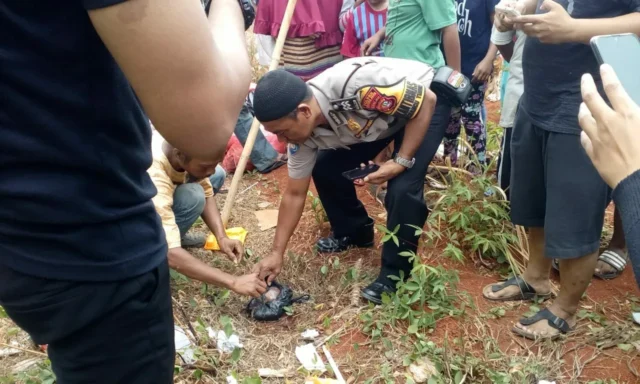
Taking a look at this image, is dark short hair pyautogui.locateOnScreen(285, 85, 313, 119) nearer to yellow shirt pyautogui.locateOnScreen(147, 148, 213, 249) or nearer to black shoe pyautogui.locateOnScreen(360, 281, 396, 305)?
yellow shirt pyautogui.locateOnScreen(147, 148, 213, 249)

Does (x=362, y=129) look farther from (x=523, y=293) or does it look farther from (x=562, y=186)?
(x=523, y=293)

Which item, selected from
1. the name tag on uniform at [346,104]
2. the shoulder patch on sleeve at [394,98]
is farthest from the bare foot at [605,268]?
the name tag on uniform at [346,104]

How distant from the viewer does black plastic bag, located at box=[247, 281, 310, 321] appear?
2941 mm

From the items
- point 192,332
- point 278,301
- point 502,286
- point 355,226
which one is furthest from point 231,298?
point 502,286

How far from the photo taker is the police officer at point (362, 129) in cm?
266

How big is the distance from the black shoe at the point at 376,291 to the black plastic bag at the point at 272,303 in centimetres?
38

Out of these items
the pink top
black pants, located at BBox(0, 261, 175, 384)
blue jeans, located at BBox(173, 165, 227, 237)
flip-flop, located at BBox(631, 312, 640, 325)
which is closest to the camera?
black pants, located at BBox(0, 261, 175, 384)

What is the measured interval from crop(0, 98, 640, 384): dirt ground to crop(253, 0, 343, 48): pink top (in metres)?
1.79

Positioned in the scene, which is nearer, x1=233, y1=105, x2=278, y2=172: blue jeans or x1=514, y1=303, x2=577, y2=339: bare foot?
x1=514, y1=303, x2=577, y2=339: bare foot

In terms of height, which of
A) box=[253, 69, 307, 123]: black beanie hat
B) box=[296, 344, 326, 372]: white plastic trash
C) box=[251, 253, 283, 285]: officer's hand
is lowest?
box=[296, 344, 326, 372]: white plastic trash

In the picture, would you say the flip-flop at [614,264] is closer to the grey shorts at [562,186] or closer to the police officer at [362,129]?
the grey shorts at [562,186]

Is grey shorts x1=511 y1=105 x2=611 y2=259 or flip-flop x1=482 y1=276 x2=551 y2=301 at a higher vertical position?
grey shorts x1=511 y1=105 x2=611 y2=259

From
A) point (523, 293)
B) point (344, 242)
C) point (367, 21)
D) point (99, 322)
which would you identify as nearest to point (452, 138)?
point (367, 21)

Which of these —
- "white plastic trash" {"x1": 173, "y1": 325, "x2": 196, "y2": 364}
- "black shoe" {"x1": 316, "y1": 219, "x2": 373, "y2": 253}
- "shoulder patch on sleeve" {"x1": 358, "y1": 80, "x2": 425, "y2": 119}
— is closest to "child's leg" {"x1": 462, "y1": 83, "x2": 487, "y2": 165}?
"black shoe" {"x1": 316, "y1": 219, "x2": 373, "y2": 253}
